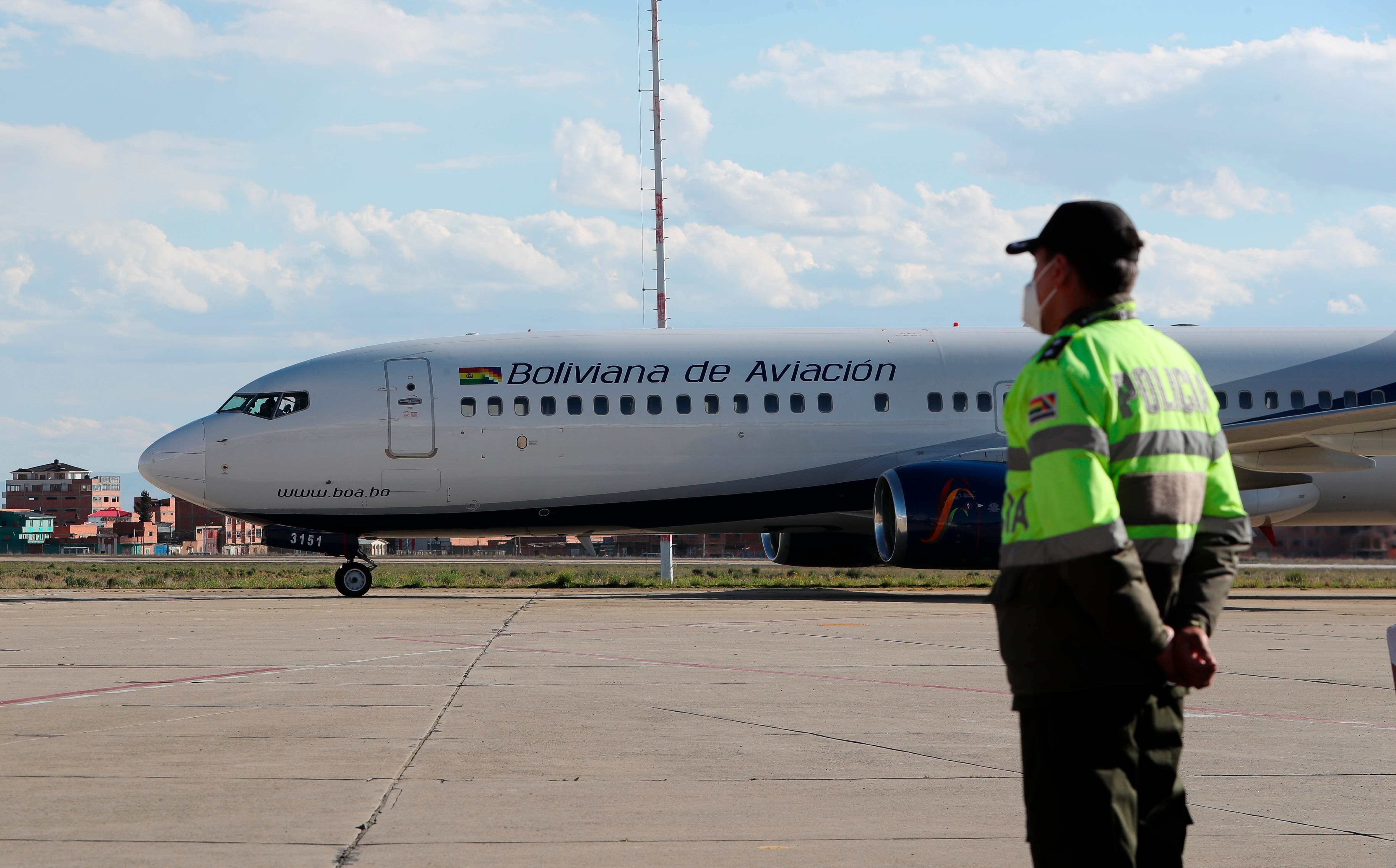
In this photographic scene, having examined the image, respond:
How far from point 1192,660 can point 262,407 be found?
18.2 m

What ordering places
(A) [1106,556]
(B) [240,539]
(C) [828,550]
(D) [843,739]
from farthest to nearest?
(B) [240,539], (C) [828,550], (D) [843,739], (A) [1106,556]

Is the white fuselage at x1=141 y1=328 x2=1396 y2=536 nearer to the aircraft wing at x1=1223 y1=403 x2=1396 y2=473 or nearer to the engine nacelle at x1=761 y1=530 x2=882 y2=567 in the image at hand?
the engine nacelle at x1=761 y1=530 x2=882 y2=567

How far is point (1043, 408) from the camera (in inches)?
123

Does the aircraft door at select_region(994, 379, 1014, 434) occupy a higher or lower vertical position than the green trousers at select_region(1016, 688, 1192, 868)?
higher

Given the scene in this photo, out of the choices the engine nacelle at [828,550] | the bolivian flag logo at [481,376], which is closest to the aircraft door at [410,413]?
the bolivian flag logo at [481,376]

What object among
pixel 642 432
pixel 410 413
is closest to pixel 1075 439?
pixel 642 432

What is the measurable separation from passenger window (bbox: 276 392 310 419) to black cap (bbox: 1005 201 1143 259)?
57.3 feet

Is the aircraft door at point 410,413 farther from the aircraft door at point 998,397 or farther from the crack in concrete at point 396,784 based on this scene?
the crack in concrete at point 396,784

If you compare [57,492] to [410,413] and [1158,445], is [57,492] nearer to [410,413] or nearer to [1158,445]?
[410,413]

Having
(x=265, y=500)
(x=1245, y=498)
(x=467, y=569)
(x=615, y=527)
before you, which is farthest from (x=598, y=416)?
(x=467, y=569)

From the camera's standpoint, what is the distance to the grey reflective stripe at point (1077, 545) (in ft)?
9.74

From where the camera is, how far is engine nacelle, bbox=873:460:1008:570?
18.0 meters

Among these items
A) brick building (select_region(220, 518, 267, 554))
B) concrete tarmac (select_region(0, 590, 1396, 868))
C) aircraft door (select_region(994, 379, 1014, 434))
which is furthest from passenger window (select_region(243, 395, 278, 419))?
brick building (select_region(220, 518, 267, 554))

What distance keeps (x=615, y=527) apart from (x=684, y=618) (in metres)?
4.96
